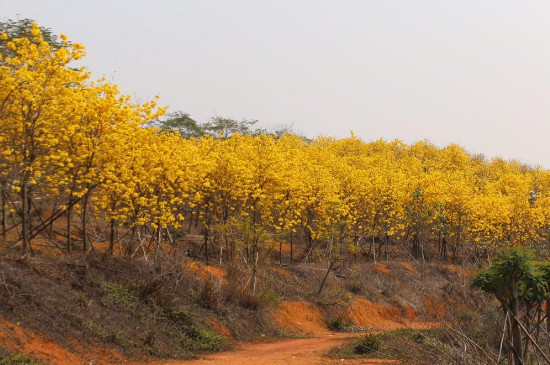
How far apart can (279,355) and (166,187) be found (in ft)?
22.9

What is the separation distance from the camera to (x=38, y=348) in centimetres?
1117

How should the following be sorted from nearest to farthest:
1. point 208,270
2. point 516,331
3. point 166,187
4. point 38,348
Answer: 1. point 516,331
2. point 38,348
3. point 166,187
4. point 208,270

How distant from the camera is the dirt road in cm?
1355

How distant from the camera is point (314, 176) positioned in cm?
2889

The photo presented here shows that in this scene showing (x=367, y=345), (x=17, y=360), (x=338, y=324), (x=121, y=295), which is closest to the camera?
(x=17, y=360)

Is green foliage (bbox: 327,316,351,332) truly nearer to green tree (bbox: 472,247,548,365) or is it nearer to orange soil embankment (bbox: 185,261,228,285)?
orange soil embankment (bbox: 185,261,228,285)

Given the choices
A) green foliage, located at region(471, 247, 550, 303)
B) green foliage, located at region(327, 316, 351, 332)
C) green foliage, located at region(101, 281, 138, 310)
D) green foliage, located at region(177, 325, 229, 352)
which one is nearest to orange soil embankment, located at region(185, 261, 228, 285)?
green foliage, located at region(177, 325, 229, 352)

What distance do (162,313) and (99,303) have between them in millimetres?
1966

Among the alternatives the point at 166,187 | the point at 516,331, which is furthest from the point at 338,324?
the point at 516,331

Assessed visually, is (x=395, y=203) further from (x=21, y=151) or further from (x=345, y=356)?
(x=21, y=151)

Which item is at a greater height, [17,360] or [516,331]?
[516,331]

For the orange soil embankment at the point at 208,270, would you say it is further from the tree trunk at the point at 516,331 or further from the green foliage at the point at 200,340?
the tree trunk at the point at 516,331

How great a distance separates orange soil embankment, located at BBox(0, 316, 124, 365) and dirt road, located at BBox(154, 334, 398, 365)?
189 cm

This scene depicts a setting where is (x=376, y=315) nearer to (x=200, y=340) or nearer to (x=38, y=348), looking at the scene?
(x=200, y=340)
